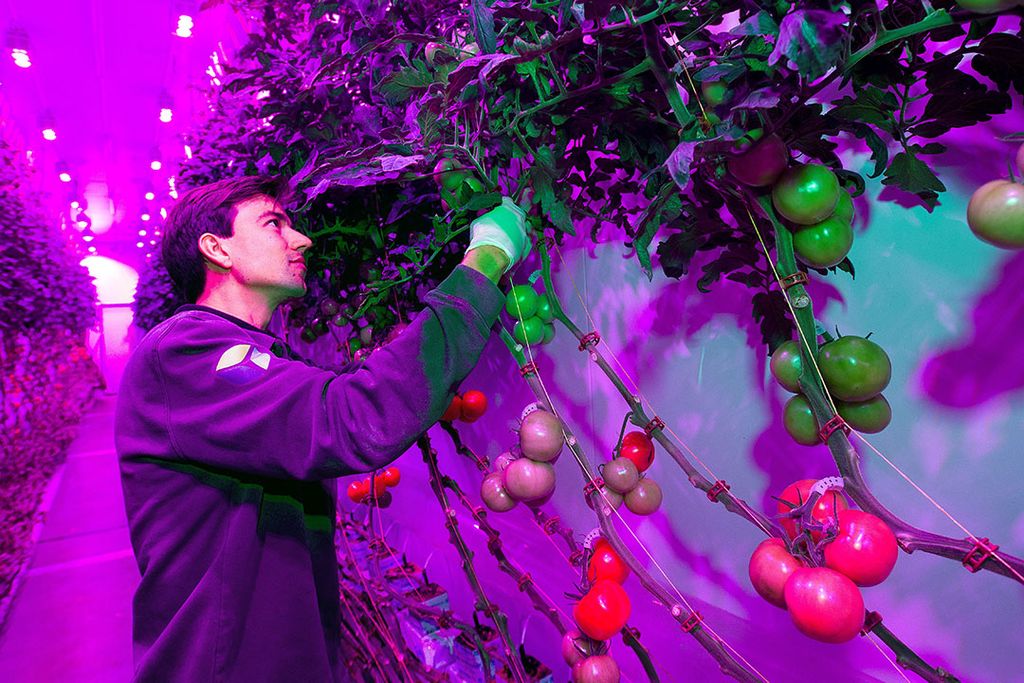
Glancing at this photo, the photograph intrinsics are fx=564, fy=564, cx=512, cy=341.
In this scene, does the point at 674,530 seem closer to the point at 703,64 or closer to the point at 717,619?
the point at 717,619

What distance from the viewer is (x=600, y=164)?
89 centimetres

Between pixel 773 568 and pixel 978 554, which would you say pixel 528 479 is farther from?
pixel 978 554

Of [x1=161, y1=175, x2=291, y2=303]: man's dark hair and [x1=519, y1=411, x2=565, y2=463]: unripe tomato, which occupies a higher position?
[x1=161, y1=175, x2=291, y2=303]: man's dark hair

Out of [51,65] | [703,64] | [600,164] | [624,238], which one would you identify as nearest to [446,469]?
[624,238]

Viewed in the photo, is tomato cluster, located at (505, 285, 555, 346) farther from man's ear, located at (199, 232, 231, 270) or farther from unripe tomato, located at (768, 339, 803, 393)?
man's ear, located at (199, 232, 231, 270)

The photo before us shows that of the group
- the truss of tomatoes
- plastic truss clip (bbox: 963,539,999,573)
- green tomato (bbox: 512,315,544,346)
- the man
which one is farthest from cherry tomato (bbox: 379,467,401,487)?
plastic truss clip (bbox: 963,539,999,573)

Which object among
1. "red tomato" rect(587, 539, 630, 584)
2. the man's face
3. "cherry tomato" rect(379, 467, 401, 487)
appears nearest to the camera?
"red tomato" rect(587, 539, 630, 584)

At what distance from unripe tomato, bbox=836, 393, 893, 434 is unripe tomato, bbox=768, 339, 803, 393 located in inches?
1.9

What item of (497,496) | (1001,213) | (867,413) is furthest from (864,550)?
(497,496)

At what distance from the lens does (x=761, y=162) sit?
0.51m

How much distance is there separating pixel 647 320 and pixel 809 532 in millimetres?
705

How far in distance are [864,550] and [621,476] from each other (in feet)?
1.05

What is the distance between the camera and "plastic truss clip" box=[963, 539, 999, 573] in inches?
17.1

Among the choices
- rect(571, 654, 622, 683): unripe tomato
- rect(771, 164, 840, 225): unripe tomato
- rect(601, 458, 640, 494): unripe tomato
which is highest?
rect(771, 164, 840, 225): unripe tomato
